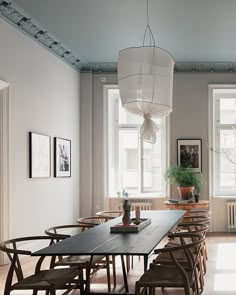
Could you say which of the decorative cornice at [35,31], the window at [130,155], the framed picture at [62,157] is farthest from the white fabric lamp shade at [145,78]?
the window at [130,155]

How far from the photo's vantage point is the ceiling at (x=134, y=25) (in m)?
6.70

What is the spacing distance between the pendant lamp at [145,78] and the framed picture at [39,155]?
2.68m

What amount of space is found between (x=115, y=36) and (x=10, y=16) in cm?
196

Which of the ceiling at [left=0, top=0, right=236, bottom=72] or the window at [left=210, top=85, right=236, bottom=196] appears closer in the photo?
the ceiling at [left=0, top=0, right=236, bottom=72]

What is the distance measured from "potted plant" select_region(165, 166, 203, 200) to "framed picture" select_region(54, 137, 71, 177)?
2008 millimetres

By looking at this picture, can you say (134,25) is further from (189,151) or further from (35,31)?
(189,151)

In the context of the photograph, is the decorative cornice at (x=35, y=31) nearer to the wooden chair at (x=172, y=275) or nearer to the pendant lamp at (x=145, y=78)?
the pendant lamp at (x=145, y=78)

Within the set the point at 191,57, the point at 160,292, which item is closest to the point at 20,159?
the point at 160,292

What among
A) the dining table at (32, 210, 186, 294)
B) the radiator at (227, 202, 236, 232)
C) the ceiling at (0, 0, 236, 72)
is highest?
the ceiling at (0, 0, 236, 72)

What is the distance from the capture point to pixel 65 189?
9.45m

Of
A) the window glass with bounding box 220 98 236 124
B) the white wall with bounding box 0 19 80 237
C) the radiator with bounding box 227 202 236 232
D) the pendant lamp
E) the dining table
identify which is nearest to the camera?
the dining table

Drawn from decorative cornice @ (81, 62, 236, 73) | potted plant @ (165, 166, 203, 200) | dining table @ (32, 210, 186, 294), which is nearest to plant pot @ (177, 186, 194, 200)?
potted plant @ (165, 166, 203, 200)

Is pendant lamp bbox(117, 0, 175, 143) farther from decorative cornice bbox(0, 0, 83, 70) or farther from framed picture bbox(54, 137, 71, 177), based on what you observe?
framed picture bbox(54, 137, 71, 177)

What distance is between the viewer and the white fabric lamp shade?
17.2ft
